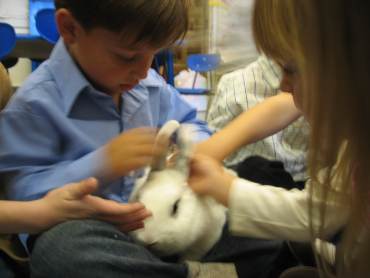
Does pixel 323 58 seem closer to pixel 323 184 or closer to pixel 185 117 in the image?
pixel 323 184

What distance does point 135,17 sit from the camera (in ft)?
2.26

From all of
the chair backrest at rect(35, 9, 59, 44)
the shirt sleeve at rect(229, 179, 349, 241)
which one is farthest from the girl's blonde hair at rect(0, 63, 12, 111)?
the chair backrest at rect(35, 9, 59, 44)

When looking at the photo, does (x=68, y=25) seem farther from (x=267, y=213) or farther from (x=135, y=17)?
(x=267, y=213)

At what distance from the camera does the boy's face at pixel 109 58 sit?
0.72 m

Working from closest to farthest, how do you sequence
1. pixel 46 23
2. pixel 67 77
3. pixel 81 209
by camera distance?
pixel 81 209 < pixel 67 77 < pixel 46 23

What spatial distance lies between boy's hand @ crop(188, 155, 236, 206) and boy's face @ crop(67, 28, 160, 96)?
7.2 inches

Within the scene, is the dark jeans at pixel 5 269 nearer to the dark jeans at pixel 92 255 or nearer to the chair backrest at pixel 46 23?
the dark jeans at pixel 92 255

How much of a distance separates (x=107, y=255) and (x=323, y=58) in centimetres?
37

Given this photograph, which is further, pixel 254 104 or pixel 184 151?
pixel 254 104

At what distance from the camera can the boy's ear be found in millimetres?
733

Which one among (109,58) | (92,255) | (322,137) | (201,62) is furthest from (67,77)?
(201,62)

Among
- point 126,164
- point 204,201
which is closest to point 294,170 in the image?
point 204,201

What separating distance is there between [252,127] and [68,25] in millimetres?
371

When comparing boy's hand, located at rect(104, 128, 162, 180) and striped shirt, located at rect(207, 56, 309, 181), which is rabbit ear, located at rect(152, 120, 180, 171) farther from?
striped shirt, located at rect(207, 56, 309, 181)
